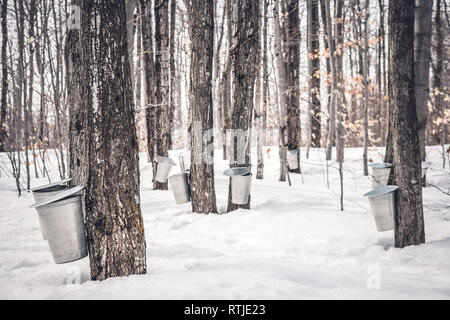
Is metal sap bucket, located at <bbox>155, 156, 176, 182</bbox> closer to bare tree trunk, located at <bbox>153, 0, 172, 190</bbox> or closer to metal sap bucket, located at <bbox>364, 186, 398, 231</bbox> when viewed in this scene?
bare tree trunk, located at <bbox>153, 0, 172, 190</bbox>

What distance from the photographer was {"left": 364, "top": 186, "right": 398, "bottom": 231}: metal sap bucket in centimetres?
317

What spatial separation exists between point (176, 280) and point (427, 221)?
129 inches

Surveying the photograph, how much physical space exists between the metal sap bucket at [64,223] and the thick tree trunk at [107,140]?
0.07 metres

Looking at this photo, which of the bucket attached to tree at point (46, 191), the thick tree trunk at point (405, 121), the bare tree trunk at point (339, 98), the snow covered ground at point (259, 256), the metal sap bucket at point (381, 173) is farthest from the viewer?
the bare tree trunk at point (339, 98)

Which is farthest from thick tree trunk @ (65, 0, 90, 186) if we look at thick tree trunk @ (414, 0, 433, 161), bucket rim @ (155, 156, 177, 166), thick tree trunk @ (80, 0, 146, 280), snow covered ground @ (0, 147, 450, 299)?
thick tree trunk @ (414, 0, 433, 161)

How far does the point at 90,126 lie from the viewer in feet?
7.63

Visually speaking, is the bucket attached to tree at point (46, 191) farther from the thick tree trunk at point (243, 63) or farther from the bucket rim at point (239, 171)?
the thick tree trunk at point (243, 63)

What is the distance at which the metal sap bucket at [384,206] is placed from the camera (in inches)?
125

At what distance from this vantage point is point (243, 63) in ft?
16.1

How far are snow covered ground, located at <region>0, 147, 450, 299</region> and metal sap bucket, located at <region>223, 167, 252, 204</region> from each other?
21 centimetres

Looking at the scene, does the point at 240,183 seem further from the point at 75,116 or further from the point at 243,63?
the point at 75,116

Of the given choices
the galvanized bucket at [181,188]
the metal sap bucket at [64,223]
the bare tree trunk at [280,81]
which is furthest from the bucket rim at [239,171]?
the bare tree trunk at [280,81]
